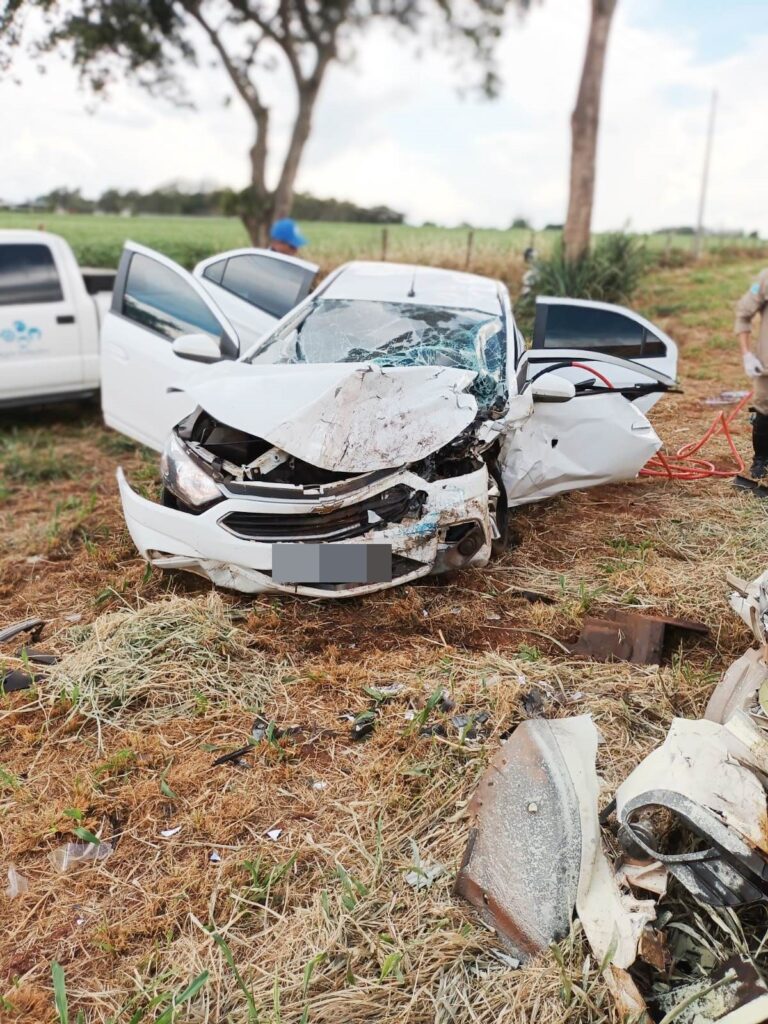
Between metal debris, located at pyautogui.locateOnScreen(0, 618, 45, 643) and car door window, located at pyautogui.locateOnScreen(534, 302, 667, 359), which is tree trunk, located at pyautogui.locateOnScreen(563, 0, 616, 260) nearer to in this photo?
car door window, located at pyautogui.locateOnScreen(534, 302, 667, 359)

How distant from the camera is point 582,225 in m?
13.2

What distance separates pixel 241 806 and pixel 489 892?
0.87m

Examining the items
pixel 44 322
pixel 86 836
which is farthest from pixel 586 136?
pixel 86 836

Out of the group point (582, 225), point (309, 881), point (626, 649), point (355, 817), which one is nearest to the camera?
point (309, 881)

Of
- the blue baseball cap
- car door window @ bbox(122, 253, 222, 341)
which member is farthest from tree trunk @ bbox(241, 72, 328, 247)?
car door window @ bbox(122, 253, 222, 341)

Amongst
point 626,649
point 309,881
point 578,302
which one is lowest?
point 309,881

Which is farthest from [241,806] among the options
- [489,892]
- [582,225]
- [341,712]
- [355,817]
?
[582,225]

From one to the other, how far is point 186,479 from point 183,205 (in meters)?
36.2

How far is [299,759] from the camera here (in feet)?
9.30

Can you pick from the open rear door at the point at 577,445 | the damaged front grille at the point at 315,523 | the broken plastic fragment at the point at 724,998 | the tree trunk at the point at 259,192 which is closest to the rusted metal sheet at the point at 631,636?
the damaged front grille at the point at 315,523

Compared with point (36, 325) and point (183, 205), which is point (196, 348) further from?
point (183, 205)

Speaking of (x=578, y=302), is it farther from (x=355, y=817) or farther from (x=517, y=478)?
(x=355, y=817)

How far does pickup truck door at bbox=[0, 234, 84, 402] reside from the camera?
6801 millimetres

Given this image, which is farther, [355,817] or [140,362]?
[140,362]
